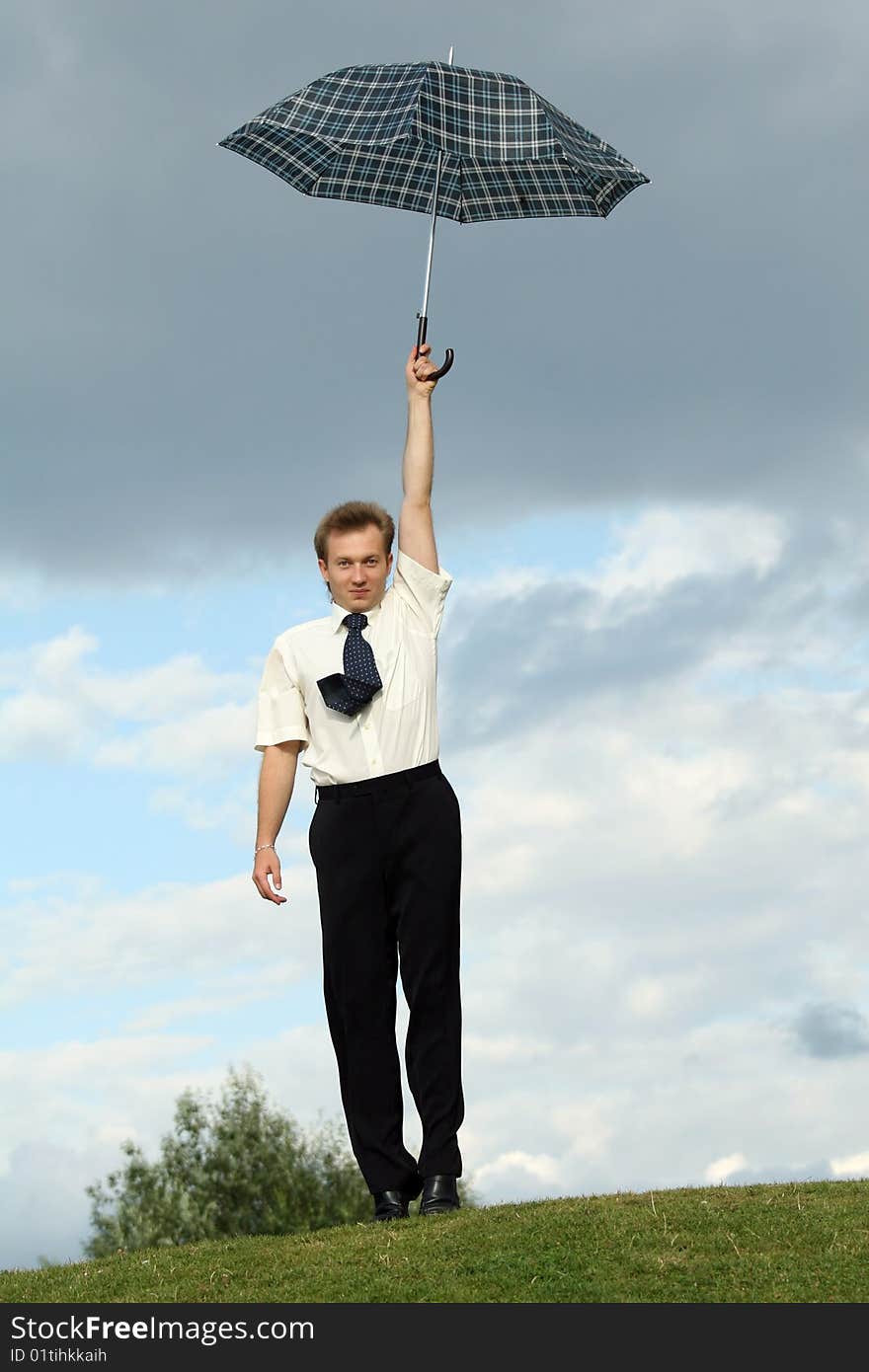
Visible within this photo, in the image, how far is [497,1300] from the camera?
6.55 meters

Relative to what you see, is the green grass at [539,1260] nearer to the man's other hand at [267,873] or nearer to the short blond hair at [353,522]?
the man's other hand at [267,873]

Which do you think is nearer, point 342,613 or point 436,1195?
point 436,1195

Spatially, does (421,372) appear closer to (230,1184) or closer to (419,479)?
(419,479)

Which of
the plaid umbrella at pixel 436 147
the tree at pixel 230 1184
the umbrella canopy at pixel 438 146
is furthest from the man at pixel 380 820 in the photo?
the tree at pixel 230 1184

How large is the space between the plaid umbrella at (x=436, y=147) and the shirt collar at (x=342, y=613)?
1485 mm

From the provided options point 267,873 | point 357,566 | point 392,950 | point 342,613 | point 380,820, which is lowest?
point 392,950

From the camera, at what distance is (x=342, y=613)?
8.30 m

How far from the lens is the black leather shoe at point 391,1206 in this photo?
8.23 m

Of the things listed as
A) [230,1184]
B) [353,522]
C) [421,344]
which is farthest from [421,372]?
[230,1184]

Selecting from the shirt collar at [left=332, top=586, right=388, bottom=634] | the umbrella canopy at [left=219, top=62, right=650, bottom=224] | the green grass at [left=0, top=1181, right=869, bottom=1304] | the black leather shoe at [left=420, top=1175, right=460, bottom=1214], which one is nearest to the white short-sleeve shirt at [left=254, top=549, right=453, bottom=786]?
the shirt collar at [left=332, top=586, right=388, bottom=634]

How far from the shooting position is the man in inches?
317

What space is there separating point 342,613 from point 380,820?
48.0 inches
